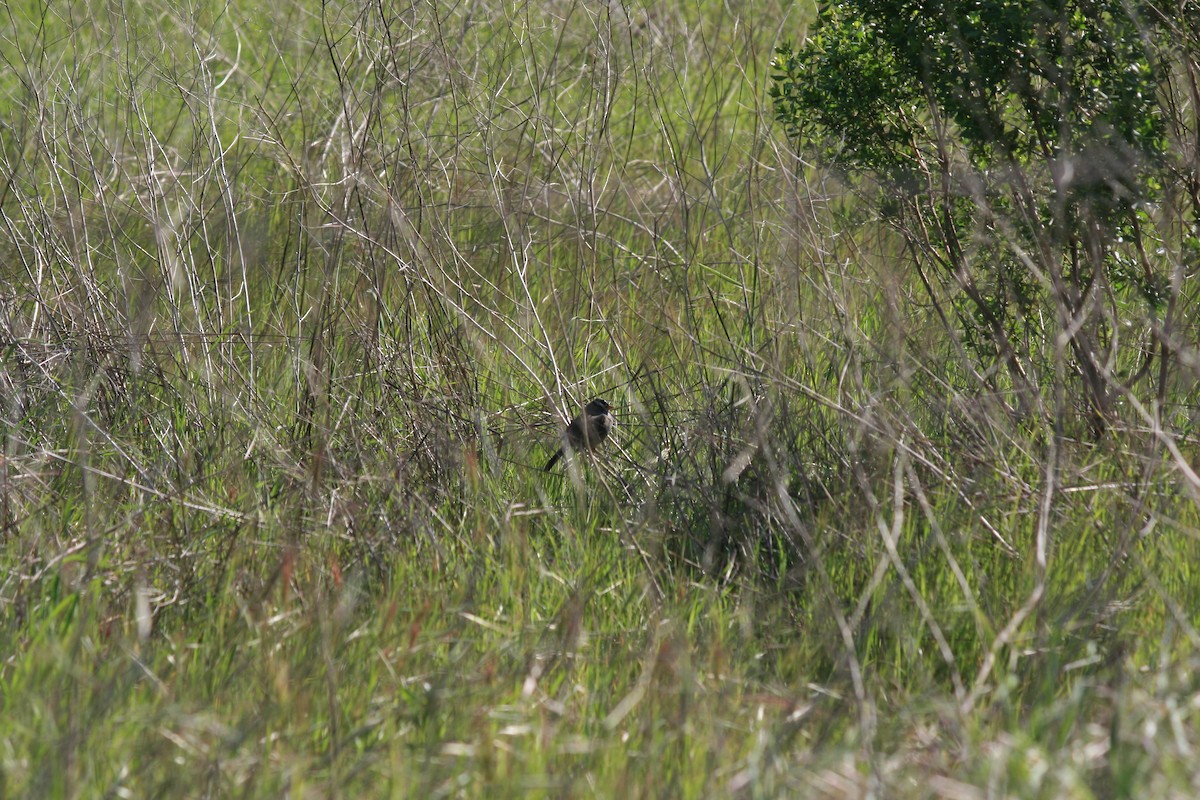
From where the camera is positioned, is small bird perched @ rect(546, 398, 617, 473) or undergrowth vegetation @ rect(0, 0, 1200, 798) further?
small bird perched @ rect(546, 398, 617, 473)

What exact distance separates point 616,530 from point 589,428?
0.60 meters

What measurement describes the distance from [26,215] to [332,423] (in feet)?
3.96

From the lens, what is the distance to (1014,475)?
11.1 ft

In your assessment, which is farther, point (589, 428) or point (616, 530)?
point (589, 428)

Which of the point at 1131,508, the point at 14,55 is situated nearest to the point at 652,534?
the point at 1131,508

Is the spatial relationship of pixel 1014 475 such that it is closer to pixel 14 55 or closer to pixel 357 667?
pixel 357 667

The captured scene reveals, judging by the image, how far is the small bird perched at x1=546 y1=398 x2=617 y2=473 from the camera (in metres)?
3.82

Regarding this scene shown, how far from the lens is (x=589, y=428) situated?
3.87 m

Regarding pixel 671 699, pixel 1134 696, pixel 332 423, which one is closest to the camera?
pixel 1134 696

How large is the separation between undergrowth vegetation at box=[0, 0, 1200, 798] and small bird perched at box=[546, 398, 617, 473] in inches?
4.3

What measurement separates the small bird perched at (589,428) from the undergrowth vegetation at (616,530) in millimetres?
110

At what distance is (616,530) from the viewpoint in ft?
10.9

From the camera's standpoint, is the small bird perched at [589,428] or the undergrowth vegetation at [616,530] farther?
the small bird perched at [589,428]

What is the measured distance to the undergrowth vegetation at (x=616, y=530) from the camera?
2322 millimetres
